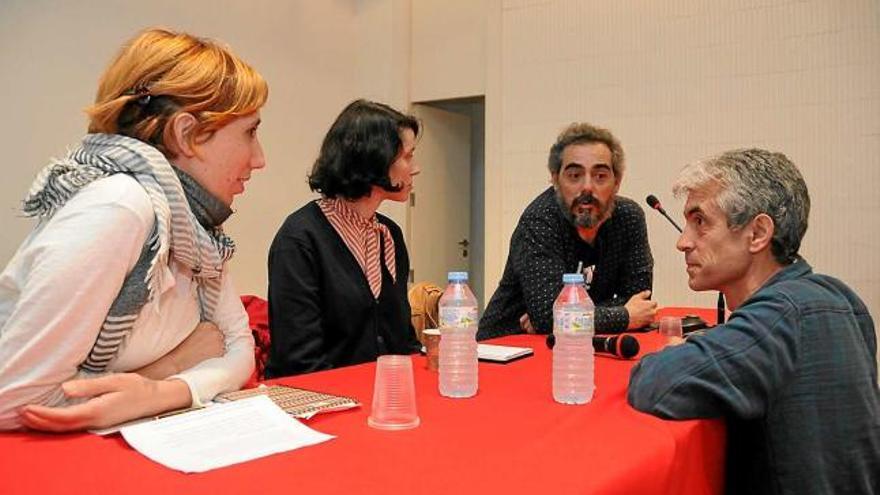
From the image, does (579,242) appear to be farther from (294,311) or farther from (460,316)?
(460,316)

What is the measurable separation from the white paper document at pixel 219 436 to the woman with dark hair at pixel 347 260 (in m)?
0.79

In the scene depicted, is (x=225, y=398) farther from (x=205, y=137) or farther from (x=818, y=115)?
(x=818, y=115)

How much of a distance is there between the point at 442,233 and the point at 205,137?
4.58 metres

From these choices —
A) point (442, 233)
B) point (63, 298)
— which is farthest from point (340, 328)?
point (442, 233)

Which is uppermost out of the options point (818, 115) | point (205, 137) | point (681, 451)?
point (818, 115)

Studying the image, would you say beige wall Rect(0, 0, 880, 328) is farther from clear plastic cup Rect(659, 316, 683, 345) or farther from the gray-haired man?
the gray-haired man

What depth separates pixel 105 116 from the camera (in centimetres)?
123

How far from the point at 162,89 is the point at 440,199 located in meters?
4.61

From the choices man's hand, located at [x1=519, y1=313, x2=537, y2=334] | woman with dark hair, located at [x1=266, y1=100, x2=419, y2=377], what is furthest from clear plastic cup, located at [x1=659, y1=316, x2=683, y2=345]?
woman with dark hair, located at [x1=266, y1=100, x2=419, y2=377]

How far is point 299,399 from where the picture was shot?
126 cm

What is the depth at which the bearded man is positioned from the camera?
2.36 meters

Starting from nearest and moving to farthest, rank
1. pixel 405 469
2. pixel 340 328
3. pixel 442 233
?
pixel 405 469
pixel 340 328
pixel 442 233

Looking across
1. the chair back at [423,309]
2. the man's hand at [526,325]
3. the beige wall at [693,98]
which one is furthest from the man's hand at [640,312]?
the beige wall at [693,98]

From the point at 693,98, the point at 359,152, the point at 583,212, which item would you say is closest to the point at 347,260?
the point at 359,152
